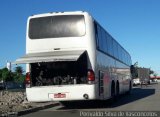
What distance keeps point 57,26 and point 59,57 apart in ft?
5.38

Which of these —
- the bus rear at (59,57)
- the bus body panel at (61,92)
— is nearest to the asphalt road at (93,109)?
the bus body panel at (61,92)

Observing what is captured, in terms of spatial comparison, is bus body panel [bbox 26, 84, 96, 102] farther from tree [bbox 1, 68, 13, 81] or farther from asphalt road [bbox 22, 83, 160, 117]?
tree [bbox 1, 68, 13, 81]

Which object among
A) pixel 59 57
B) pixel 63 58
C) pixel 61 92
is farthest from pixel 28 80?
pixel 63 58

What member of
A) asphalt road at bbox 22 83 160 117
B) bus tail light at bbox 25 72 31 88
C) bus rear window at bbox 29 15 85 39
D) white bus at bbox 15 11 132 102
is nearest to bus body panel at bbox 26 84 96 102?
white bus at bbox 15 11 132 102

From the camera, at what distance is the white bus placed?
56.0 feet

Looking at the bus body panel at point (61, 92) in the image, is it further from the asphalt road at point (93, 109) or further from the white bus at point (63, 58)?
the asphalt road at point (93, 109)

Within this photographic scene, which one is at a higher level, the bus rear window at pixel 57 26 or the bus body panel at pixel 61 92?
the bus rear window at pixel 57 26

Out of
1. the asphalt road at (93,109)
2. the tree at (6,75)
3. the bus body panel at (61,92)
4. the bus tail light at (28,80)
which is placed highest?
the tree at (6,75)

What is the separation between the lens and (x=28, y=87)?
17.6 metres

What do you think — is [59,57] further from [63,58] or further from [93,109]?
[93,109]

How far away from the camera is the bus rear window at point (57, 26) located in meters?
17.7

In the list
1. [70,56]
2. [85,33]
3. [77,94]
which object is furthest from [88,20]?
[77,94]

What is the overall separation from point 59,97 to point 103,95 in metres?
2.35

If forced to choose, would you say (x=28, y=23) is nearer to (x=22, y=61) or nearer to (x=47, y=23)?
(x=47, y=23)
